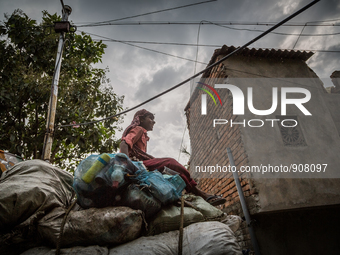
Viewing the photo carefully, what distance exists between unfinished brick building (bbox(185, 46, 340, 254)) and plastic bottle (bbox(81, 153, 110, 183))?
2.65 m

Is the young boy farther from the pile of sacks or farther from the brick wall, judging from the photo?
the brick wall

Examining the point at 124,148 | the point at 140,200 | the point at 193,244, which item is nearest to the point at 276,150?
the point at 124,148

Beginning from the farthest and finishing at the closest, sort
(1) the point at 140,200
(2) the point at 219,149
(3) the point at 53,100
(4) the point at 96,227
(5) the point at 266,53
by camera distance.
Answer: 1. (5) the point at 266,53
2. (2) the point at 219,149
3. (3) the point at 53,100
4. (1) the point at 140,200
5. (4) the point at 96,227

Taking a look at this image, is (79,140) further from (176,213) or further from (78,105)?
(176,213)

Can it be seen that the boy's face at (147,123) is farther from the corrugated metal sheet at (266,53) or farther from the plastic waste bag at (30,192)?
the corrugated metal sheet at (266,53)

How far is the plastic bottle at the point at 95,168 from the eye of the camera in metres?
1.30

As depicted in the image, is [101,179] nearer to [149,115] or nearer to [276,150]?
[149,115]

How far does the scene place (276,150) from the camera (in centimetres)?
365

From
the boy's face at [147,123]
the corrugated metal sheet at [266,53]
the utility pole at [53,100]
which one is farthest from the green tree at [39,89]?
the corrugated metal sheet at [266,53]

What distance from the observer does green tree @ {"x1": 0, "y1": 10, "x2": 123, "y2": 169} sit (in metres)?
4.42

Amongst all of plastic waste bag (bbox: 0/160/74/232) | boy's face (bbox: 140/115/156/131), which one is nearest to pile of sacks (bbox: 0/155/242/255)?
plastic waste bag (bbox: 0/160/74/232)

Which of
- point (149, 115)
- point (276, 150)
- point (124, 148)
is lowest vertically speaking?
point (124, 148)

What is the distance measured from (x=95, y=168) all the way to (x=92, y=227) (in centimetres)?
36

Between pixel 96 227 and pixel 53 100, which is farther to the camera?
pixel 53 100
